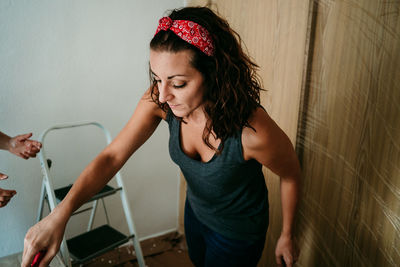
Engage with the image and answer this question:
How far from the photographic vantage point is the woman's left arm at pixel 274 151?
0.81 metres

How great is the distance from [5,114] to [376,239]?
6.11ft

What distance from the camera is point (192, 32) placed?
721mm

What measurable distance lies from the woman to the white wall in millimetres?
940

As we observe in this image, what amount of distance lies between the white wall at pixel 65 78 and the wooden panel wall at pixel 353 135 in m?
1.15

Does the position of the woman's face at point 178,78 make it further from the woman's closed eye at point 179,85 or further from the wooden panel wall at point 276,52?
the wooden panel wall at point 276,52

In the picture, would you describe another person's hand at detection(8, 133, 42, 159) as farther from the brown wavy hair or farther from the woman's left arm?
the woman's left arm

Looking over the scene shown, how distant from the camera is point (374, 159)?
1013mm

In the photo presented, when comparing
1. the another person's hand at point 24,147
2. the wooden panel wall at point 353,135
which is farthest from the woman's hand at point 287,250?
the another person's hand at point 24,147

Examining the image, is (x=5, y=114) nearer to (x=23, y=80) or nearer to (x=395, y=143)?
(x=23, y=80)

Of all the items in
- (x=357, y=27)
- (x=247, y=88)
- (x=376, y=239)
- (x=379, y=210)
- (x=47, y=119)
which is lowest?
(x=376, y=239)

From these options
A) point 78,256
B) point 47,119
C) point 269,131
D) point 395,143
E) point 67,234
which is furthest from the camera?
point 67,234

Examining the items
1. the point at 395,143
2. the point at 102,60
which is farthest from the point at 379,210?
the point at 102,60

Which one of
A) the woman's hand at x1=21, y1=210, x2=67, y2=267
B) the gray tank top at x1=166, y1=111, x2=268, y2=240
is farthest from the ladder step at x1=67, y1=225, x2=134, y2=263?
the woman's hand at x1=21, y1=210, x2=67, y2=267

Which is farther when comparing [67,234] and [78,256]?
[67,234]
